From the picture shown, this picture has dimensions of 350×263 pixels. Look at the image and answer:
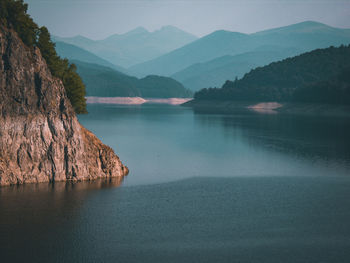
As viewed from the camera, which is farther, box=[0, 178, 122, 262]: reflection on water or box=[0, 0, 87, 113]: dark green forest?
box=[0, 0, 87, 113]: dark green forest

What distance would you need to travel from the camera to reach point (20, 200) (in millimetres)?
51094

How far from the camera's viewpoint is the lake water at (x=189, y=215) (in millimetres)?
38500

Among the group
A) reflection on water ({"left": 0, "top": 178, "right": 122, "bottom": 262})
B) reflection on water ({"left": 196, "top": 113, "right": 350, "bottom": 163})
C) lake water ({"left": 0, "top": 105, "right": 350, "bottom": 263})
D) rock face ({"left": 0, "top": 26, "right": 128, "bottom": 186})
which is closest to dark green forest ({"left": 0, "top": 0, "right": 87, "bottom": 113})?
rock face ({"left": 0, "top": 26, "right": 128, "bottom": 186})

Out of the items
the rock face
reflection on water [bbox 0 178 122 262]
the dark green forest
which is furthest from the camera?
the dark green forest

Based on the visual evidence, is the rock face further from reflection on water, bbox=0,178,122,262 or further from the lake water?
the lake water

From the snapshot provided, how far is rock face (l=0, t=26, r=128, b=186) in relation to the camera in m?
57.7

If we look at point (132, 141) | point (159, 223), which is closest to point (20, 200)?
point (159, 223)

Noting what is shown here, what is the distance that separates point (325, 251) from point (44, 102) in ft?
143

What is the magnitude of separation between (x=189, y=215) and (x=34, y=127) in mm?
Result: 26746

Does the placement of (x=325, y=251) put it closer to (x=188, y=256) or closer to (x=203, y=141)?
(x=188, y=256)

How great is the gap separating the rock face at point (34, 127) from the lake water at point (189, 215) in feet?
9.45

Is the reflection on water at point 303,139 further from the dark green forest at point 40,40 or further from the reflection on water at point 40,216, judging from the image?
the reflection on water at point 40,216

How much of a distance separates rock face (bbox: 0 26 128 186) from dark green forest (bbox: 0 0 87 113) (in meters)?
4.89

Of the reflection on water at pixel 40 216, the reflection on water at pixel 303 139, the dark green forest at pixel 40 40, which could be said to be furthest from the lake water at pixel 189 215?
the dark green forest at pixel 40 40
